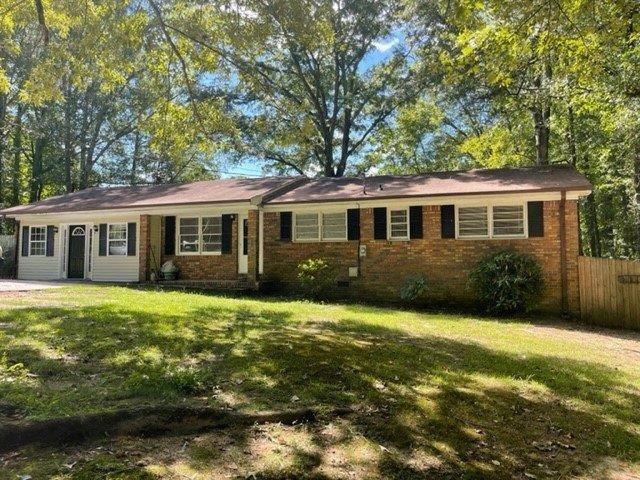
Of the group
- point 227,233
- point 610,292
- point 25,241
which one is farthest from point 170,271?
point 610,292

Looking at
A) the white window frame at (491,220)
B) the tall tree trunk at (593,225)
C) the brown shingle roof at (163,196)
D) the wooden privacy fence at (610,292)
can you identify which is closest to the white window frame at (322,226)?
the brown shingle roof at (163,196)

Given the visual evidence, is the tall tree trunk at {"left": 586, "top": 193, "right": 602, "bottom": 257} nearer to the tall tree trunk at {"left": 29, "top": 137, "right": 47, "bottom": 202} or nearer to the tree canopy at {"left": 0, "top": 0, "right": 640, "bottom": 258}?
the tree canopy at {"left": 0, "top": 0, "right": 640, "bottom": 258}

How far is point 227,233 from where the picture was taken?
54.1 feet

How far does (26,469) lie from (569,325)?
11437mm

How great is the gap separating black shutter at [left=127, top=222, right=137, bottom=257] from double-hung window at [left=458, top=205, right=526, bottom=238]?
11.4 metres

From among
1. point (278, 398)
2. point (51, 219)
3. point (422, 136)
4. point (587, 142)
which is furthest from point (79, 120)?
point (278, 398)

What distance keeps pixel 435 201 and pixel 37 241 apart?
15.7 m

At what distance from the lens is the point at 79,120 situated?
1152 inches

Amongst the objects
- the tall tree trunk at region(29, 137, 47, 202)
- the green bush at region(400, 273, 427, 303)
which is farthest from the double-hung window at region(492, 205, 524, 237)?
the tall tree trunk at region(29, 137, 47, 202)

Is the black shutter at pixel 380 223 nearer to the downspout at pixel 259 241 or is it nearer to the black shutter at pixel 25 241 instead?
the downspout at pixel 259 241

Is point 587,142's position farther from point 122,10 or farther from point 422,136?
point 122,10

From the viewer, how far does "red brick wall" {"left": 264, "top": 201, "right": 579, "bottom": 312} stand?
12664 millimetres

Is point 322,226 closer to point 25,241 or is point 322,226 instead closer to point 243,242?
point 243,242

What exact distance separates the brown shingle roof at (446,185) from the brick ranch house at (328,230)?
0.05m
